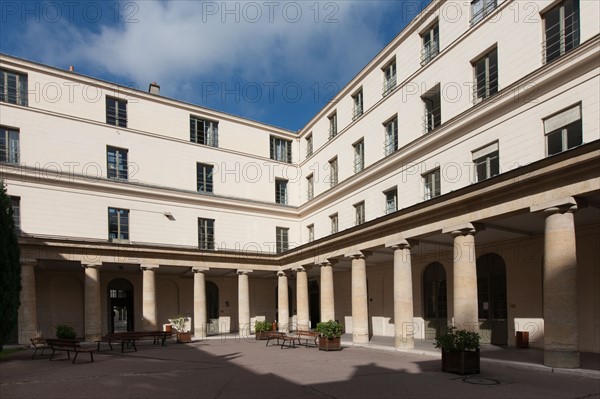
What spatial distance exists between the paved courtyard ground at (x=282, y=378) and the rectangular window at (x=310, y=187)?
55.4ft

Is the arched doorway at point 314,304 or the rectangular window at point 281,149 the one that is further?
the arched doorway at point 314,304

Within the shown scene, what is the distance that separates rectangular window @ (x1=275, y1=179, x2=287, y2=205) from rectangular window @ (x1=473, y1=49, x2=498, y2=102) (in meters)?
18.7

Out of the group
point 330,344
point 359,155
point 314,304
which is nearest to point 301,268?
point 359,155

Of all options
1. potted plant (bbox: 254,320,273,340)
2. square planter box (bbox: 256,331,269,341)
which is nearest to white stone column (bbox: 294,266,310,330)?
potted plant (bbox: 254,320,273,340)

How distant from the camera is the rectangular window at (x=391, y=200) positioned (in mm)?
24125

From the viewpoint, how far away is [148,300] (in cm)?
2697

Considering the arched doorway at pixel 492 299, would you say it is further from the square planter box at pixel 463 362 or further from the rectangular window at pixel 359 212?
the square planter box at pixel 463 362

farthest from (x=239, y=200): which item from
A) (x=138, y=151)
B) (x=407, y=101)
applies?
(x=407, y=101)

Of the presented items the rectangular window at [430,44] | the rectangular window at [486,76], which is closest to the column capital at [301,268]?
the rectangular window at [430,44]

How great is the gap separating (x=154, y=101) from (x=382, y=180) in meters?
16.2

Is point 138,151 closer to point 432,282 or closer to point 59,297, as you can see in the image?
point 59,297

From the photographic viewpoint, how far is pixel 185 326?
88.8 feet

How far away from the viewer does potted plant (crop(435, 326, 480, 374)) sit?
13.1 meters

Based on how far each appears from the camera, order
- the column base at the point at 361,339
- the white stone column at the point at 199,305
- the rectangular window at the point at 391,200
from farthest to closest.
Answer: the white stone column at the point at 199,305 < the rectangular window at the point at 391,200 < the column base at the point at 361,339
